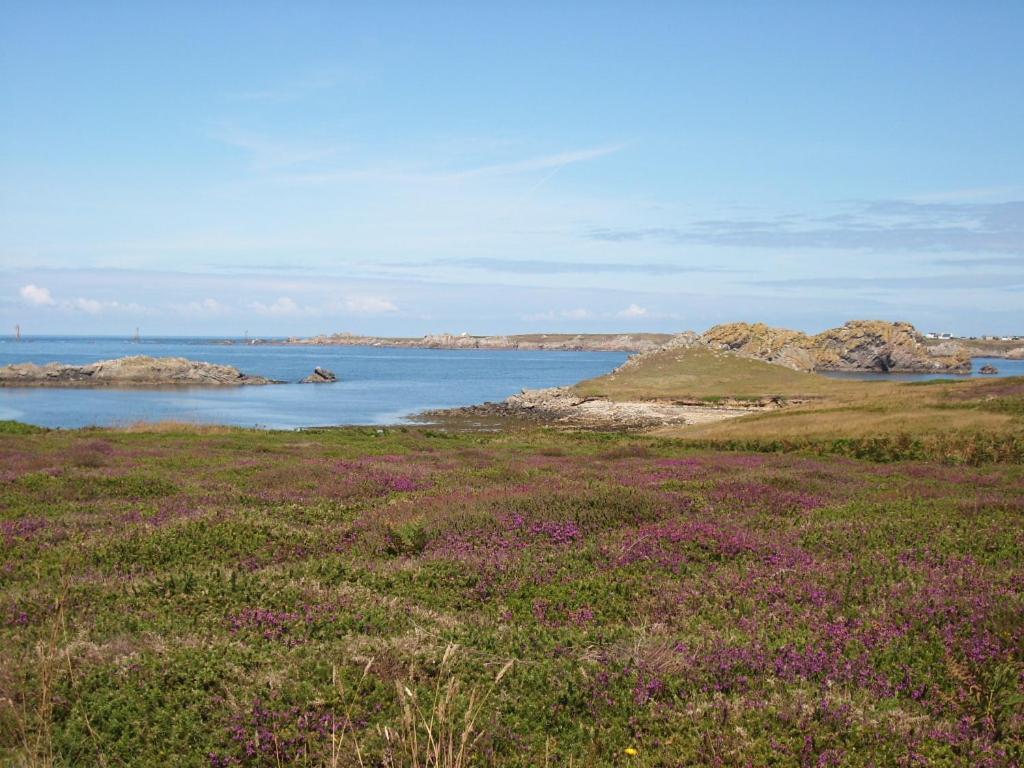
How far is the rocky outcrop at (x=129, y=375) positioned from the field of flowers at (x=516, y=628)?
387 feet

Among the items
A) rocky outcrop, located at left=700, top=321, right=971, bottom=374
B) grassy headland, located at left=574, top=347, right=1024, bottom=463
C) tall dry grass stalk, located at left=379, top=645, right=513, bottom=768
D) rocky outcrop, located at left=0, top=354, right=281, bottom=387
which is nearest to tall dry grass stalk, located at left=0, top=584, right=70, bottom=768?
tall dry grass stalk, located at left=379, top=645, right=513, bottom=768

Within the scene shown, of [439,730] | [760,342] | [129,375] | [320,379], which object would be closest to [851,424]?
[439,730]

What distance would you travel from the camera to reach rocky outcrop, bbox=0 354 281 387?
124 m

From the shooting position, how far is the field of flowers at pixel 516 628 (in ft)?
23.0

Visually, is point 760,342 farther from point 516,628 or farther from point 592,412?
point 516,628

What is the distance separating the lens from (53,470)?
2377 centimetres

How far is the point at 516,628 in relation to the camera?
32.4 feet

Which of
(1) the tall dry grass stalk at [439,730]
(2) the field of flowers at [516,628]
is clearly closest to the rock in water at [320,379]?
(2) the field of flowers at [516,628]

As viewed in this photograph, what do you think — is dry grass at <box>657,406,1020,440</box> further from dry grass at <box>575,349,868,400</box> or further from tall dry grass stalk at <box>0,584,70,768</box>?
dry grass at <box>575,349,868,400</box>

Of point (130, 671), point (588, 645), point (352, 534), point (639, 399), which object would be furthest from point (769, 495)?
point (639, 399)

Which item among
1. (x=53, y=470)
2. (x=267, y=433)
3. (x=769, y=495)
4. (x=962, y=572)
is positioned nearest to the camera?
(x=962, y=572)

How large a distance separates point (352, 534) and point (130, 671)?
25.8 feet

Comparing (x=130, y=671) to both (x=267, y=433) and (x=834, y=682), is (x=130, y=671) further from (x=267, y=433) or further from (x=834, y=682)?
(x=267, y=433)

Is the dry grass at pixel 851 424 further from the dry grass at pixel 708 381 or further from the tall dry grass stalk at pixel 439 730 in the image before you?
the dry grass at pixel 708 381
